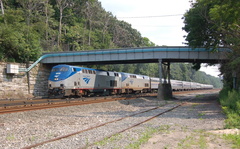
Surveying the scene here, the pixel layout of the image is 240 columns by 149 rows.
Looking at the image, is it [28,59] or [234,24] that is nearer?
[234,24]

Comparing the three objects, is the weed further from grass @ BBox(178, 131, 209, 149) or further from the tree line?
the tree line

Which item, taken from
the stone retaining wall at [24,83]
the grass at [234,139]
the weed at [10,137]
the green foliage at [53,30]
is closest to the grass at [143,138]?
the grass at [234,139]

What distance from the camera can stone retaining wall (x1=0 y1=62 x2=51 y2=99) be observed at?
29.1 metres

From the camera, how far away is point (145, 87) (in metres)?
45.7

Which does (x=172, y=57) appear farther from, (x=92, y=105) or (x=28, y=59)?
(x=28, y=59)

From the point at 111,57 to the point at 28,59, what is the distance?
12.6 metres

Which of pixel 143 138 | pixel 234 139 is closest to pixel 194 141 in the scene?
pixel 234 139

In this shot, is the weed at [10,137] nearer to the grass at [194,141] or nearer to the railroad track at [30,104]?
the railroad track at [30,104]

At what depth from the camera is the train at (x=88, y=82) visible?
2466 cm

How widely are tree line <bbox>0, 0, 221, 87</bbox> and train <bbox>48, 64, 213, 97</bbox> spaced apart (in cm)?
1046

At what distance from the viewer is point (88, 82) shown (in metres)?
28.4

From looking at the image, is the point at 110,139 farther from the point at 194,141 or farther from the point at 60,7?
the point at 60,7

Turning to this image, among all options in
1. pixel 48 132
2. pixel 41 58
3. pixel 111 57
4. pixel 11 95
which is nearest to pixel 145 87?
pixel 111 57

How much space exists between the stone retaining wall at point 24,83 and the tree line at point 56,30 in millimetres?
2192
